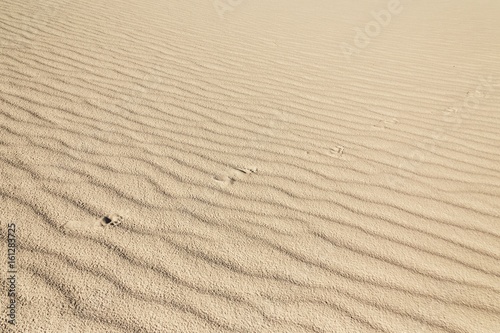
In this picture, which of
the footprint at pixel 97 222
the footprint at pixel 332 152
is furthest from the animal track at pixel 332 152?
the footprint at pixel 97 222

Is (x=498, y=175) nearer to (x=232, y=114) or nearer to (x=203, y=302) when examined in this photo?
(x=232, y=114)

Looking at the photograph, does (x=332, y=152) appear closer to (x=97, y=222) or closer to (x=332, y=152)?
(x=332, y=152)

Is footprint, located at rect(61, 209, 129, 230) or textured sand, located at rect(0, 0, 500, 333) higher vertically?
textured sand, located at rect(0, 0, 500, 333)

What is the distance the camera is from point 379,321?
5.19 ft

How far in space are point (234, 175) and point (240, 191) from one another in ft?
0.59

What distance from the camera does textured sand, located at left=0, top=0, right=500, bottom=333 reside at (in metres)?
1.61

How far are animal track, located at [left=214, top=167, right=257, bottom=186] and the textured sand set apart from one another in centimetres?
1

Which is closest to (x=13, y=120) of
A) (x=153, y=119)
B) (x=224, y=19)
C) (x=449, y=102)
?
(x=153, y=119)

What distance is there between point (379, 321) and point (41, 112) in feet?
8.68

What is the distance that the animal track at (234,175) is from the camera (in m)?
2.37

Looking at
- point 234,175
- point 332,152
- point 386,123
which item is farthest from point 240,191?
point 386,123

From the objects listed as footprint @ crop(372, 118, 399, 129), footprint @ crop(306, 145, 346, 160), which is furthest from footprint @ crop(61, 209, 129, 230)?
footprint @ crop(372, 118, 399, 129)

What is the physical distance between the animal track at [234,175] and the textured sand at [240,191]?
1 cm

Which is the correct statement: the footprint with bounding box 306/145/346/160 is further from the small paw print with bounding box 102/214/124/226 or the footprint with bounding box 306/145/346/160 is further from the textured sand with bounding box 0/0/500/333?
the small paw print with bounding box 102/214/124/226
